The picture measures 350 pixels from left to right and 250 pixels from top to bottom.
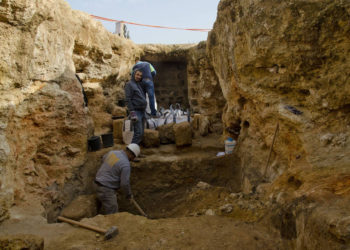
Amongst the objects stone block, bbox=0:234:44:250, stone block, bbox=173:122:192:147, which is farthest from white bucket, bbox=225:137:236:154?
stone block, bbox=0:234:44:250

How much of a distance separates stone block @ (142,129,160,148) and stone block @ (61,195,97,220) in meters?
2.18

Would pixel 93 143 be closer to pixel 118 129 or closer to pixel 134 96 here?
pixel 118 129

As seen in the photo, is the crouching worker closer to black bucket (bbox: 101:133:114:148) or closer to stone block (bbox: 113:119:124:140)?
black bucket (bbox: 101:133:114:148)

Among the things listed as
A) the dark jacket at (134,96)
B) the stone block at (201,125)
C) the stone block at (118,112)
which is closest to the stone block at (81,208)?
the dark jacket at (134,96)

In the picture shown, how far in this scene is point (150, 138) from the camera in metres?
6.25

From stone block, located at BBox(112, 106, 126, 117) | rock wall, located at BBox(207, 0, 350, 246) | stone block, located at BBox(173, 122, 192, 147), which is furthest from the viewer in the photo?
stone block, located at BBox(112, 106, 126, 117)

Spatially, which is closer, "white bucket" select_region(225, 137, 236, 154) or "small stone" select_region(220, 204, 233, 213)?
"small stone" select_region(220, 204, 233, 213)

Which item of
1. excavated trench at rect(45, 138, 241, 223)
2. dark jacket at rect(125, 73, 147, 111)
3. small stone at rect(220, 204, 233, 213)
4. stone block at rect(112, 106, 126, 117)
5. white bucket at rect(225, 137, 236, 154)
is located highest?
dark jacket at rect(125, 73, 147, 111)

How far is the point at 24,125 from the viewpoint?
147 inches

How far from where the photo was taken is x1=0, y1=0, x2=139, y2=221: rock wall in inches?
120

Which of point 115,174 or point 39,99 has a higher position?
point 39,99

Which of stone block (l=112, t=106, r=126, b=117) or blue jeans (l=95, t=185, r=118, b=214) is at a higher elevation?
stone block (l=112, t=106, r=126, b=117)

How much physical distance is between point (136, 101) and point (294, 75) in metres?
3.44

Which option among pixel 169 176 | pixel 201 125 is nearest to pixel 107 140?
pixel 169 176
